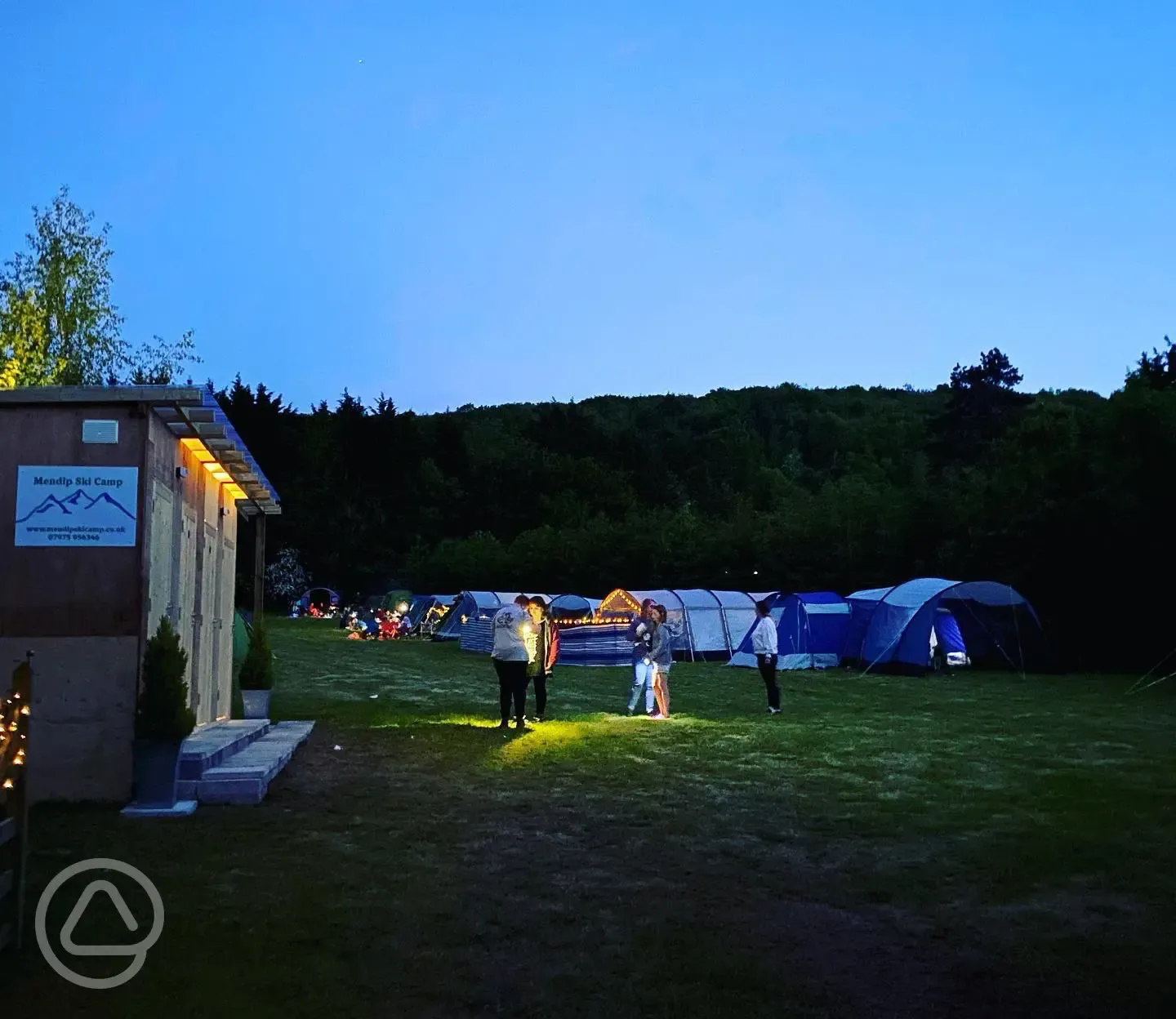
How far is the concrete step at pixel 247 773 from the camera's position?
7988mm

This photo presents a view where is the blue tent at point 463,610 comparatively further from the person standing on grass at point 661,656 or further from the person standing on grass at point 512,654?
the person standing on grass at point 512,654

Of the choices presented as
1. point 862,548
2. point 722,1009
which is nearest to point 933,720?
point 722,1009

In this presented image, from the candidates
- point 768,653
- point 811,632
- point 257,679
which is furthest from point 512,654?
point 811,632

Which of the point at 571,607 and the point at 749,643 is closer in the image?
the point at 749,643

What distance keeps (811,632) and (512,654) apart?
44.4 ft

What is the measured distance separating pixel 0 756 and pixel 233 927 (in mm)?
1294

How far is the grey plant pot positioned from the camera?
12.4m

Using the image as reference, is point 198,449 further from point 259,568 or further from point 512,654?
point 512,654

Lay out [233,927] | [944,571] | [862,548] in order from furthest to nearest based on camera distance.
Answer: [862,548], [944,571], [233,927]

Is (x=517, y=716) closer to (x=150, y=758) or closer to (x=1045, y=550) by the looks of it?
(x=150, y=758)

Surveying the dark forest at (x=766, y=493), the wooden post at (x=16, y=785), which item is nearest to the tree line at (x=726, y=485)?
the dark forest at (x=766, y=493)

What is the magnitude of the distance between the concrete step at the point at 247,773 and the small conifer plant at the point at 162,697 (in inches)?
22.7

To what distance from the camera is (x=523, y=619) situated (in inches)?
496

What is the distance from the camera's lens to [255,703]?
1245cm
